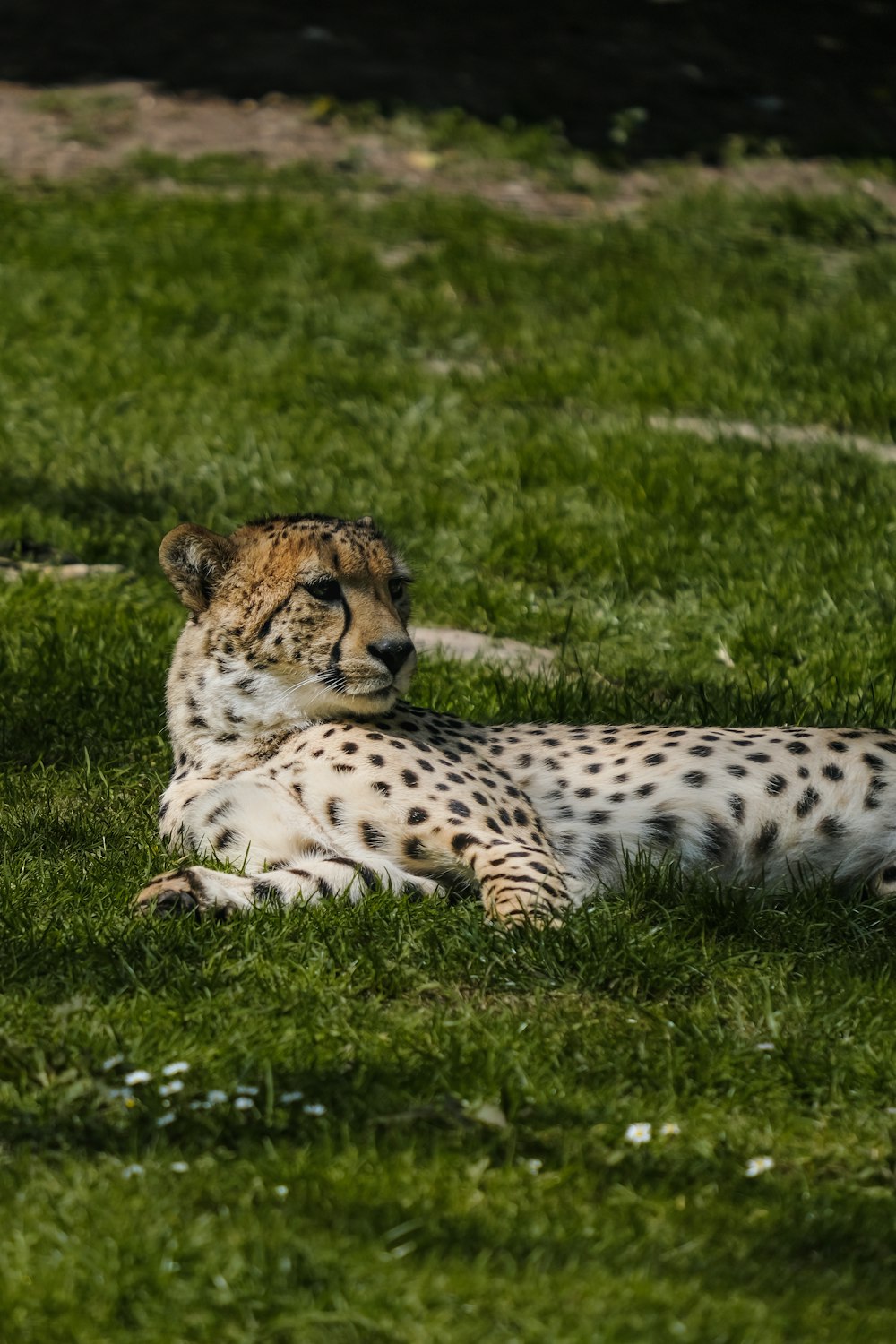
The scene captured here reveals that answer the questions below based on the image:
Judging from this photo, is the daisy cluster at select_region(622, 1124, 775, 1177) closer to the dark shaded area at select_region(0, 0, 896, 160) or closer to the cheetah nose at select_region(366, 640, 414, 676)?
the cheetah nose at select_region(366, 640, 414, 676)

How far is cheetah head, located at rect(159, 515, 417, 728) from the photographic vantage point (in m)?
4.59

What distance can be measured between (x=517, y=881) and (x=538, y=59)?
1136cm

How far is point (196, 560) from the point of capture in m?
4.79

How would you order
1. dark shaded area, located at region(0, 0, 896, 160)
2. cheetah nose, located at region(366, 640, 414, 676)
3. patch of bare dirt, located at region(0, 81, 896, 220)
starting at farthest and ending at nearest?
dark shaded area, located at region(0, 0, 896, 160)
patch of bare dirt, located at region(0, 81, 896, 220)
cheetah nose, located at region(366, 640, 414, 676)

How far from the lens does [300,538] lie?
4.74 m

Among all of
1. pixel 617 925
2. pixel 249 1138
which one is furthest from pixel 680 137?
pixel 249 1138

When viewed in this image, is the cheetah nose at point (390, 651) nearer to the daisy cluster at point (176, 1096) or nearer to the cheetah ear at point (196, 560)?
the cheetah ear at point (196, 560)

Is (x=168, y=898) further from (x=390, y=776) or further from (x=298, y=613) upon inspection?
(x=298, y=613)

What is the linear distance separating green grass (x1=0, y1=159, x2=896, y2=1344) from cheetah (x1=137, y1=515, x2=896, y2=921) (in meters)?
0.21

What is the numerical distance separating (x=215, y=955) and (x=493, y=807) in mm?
913

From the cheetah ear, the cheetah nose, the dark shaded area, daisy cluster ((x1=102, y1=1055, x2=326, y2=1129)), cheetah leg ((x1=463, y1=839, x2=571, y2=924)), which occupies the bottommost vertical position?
cheetah leg ((x1=463, y1=839, x2=571, y2=924))

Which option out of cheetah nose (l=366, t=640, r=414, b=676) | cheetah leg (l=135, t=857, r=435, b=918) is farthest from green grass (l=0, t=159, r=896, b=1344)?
cheetah nose (l=366, t=640, r=414, b=676)

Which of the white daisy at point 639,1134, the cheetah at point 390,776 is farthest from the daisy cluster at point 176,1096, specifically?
the cheetah at point 390,776

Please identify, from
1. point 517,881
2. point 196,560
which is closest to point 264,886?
point 517,881
